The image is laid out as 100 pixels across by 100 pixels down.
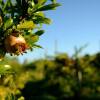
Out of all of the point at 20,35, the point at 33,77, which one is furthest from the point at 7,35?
the point at 33,77

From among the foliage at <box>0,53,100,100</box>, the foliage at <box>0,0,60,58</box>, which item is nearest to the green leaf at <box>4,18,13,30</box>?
the foliage at <box>0,0,60,58</box>

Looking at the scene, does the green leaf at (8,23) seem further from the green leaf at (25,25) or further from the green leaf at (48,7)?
the green leaf at (48,7)

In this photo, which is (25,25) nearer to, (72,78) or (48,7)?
(48,7)

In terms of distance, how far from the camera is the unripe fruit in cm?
221

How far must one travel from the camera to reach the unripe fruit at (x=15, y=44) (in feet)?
7.26

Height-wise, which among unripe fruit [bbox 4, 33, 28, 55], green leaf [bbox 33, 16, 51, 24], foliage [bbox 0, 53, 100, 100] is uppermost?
green leaf [bbox 33, 16, 51, 24]

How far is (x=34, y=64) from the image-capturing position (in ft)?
72.2

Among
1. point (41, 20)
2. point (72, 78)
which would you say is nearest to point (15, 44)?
point (41, 20)

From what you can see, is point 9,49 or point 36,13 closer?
point 9,49

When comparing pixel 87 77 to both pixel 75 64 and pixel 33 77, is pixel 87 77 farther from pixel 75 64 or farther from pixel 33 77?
pixel 33 77

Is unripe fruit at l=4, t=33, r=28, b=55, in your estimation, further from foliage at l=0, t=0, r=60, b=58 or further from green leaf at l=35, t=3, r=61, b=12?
green leaf at l=35, t=3, r=61, b=12

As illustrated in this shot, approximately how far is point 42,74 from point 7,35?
17551 mm

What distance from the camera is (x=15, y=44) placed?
225 centimetres

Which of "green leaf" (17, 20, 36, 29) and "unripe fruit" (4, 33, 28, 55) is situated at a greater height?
"green leaf" (17, 20, 36, 29)
